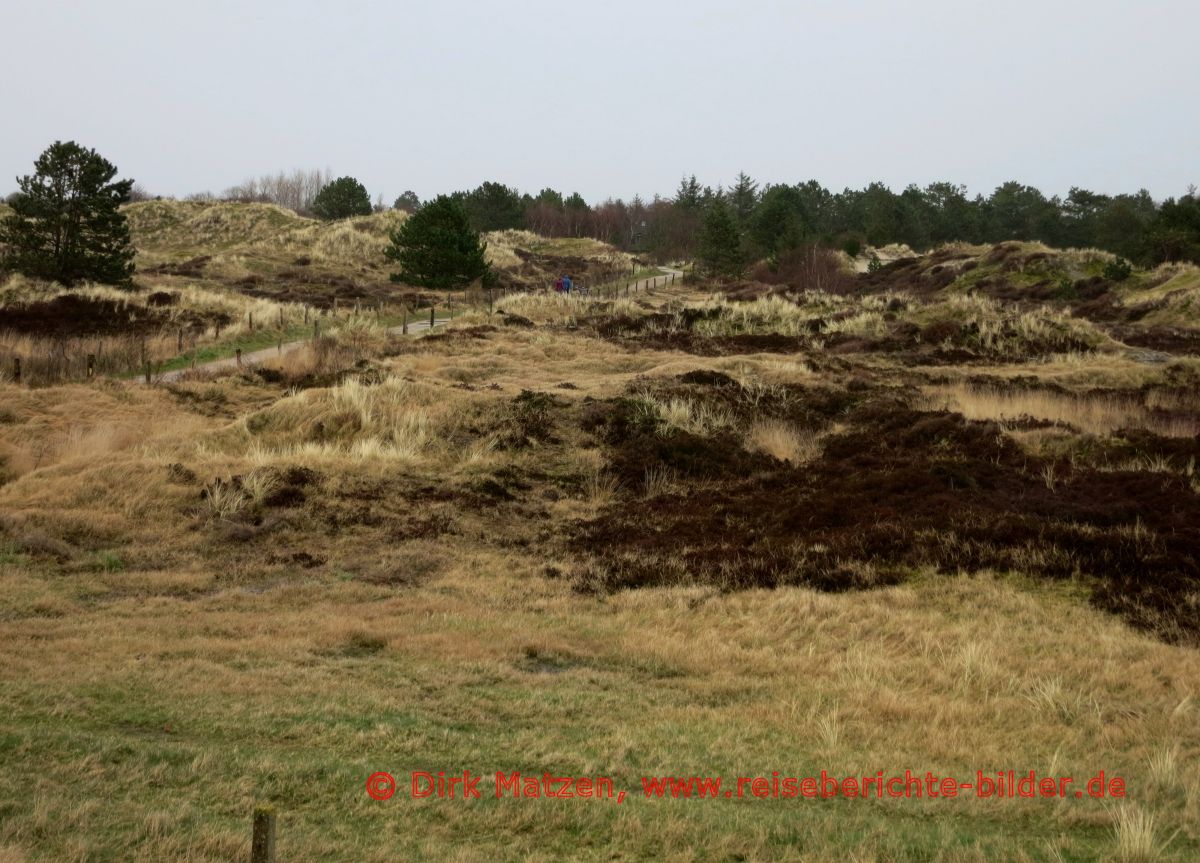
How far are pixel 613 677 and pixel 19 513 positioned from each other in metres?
8.22

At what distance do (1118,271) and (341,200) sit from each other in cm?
5770

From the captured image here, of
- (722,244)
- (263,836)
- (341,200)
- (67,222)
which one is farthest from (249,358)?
(341,200)

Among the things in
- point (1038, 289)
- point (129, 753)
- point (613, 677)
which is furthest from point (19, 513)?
point (1038, 289)

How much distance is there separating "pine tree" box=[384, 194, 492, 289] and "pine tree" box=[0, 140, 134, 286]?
11810mm

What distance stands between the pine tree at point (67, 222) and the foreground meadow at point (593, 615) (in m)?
20.4

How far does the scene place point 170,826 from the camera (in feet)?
13.6

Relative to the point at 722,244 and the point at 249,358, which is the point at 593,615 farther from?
the point at 722,244

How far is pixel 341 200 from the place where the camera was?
76.1 m

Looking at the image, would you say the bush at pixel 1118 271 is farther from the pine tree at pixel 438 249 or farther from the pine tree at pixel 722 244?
the pine tree at pixel 438 249

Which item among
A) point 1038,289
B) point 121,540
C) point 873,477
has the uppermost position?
point 1038,289

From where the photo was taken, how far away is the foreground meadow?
462 centimetres

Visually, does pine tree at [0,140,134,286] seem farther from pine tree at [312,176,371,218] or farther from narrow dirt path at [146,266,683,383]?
pine tree at [312,176,371,218]

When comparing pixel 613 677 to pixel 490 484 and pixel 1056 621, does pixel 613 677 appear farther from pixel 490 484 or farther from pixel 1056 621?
pixel 490 484

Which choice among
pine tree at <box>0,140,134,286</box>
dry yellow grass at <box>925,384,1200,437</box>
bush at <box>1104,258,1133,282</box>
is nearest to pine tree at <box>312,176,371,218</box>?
pine tree at <box>0,140,134,286</box>
